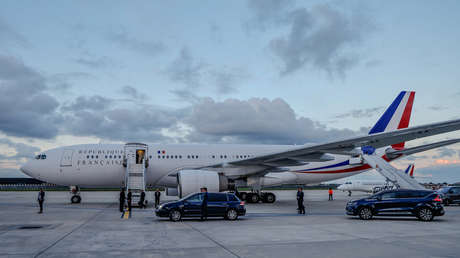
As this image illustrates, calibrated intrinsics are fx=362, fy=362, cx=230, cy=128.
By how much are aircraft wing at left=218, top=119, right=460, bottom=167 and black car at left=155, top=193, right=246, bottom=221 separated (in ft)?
21.1

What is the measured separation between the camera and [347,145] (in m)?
20.0

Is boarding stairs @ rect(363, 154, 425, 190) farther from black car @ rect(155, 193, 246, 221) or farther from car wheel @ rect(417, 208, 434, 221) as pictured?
black car @ rect(155, 193, 246, 221)

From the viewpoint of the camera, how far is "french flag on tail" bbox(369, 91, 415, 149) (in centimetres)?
2862

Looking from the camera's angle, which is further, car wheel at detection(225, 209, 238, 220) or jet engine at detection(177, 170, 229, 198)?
jet engine at detection(177, 170, 229, 198)

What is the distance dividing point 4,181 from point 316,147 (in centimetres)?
10093

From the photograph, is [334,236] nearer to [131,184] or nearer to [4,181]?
[131,184]

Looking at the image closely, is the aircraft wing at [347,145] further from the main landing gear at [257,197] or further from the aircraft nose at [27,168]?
the aircraft nose at [27,168]

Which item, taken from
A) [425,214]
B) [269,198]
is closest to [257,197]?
[269,198]

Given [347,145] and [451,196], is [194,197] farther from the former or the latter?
[451,196]

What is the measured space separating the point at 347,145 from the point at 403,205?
4.82m

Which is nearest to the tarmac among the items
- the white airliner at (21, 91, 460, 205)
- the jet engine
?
the jet engine

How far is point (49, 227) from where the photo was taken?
13.2 meters

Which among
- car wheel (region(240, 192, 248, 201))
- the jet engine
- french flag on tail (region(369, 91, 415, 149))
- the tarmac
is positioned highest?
french flag on tail (region(369, 91, 415, 149))

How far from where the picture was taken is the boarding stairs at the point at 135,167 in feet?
76.7
